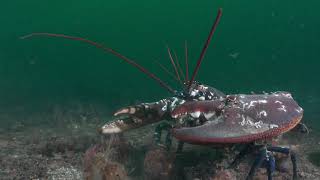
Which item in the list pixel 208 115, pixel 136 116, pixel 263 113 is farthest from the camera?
pixel 136 116

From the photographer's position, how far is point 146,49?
65938mm

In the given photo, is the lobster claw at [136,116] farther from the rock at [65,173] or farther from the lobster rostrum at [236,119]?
the rock at [65,173]

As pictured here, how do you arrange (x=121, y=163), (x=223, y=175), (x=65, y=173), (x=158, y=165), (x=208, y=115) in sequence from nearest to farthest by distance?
1. (x=208, y=115)
2. (x=223, y=175)
3. (x=158, y=165)
4. (x=65, y=173)
5. (x=121, y=163)

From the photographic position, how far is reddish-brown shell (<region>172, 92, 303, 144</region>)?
455 centimetres

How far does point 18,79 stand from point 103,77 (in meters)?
7.53

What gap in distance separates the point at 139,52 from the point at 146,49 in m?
2.61

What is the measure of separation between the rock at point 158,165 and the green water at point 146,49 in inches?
324

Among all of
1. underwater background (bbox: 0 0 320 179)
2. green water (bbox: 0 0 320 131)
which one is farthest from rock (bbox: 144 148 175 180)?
green water (bbox: 0 0 320 131)

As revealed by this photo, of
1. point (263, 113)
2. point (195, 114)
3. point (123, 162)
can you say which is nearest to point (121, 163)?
point (123, 162)

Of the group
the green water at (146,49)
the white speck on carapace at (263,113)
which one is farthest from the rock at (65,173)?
the green water at (146,49)

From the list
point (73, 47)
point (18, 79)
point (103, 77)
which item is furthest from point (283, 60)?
point (73, 47)

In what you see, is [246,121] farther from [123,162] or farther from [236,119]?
[123,162]

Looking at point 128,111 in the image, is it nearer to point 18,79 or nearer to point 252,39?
point 18,79

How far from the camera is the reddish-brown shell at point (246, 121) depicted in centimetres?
455
